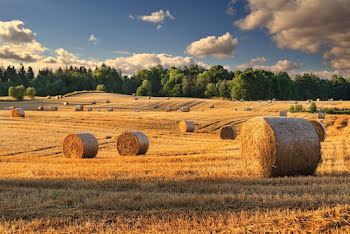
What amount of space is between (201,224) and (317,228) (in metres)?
1.60

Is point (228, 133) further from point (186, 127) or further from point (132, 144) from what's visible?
point (132, 144)

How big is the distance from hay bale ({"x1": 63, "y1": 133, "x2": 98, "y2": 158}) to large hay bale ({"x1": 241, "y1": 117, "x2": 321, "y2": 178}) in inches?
375

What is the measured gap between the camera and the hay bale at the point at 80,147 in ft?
59.9

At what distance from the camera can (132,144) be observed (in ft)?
62.6

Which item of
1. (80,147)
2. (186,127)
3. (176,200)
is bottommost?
(186,127)

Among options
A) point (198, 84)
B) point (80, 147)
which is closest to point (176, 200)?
point (80, 147)

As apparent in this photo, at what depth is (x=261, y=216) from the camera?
18.5 ft

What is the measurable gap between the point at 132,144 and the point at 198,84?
87.3 meters

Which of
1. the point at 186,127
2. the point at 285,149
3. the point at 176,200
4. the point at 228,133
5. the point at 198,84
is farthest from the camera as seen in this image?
the point at 198,84

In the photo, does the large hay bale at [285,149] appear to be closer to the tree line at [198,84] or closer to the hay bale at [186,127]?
the hay bale at [186,127]

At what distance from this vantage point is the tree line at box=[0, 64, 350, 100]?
311ft

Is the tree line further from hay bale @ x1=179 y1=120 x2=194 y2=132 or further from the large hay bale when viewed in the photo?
the large hay bale

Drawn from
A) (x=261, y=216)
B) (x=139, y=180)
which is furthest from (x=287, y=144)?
(x=261, y=216)

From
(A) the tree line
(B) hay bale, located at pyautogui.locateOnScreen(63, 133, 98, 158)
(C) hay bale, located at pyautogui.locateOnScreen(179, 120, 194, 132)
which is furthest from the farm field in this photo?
(A) the tree line
